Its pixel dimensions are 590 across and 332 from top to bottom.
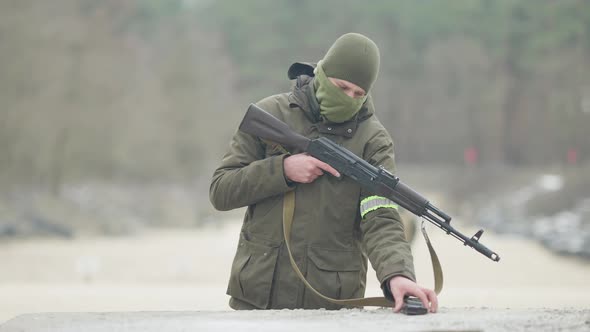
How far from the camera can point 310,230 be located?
14.4ft

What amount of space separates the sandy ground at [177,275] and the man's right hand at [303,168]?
597cm

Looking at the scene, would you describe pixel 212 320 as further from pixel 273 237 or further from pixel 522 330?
pixel 522 330

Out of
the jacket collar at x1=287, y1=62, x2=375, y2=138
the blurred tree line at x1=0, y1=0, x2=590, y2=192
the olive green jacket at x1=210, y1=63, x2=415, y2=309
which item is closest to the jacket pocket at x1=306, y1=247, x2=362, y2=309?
the olive green jacket at x1=210, y1=63, x2=415, y2=309

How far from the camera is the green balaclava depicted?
4.39m

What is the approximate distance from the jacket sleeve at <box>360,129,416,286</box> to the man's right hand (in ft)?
0.69

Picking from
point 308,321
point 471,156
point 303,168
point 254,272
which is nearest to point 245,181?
point 303,168

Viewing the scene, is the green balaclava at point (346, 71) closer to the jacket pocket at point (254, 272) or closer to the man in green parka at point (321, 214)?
the man in green parka at point (321, 214)

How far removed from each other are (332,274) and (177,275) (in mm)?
17103

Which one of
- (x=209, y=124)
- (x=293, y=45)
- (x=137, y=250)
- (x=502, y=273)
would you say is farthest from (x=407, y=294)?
(x=293, y=45)

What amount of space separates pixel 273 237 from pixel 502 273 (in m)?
18.9

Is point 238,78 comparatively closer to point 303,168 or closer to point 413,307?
point 303,168

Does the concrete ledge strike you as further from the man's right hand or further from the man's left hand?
the man's right hand

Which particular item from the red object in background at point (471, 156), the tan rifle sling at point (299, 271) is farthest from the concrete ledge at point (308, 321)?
the red object in background at point (471, 156)

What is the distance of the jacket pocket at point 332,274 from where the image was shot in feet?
14.4
